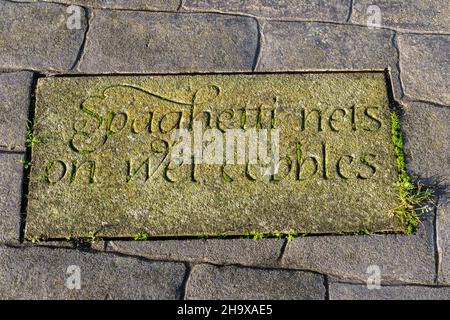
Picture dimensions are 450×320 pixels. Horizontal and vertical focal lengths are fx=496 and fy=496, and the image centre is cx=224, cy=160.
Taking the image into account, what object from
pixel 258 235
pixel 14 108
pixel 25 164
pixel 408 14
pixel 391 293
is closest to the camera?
pixel 391 293

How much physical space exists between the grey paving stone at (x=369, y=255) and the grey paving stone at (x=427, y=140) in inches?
11.2

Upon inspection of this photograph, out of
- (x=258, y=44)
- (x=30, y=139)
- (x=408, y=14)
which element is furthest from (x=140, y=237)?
(x=408, y=14)

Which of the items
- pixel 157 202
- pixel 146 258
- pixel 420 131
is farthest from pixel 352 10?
pixel 146 258

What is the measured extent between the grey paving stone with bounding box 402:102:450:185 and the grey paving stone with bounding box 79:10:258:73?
0.96 meters

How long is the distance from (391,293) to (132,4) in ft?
7.32

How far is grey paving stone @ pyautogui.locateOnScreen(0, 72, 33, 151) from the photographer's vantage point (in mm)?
2674

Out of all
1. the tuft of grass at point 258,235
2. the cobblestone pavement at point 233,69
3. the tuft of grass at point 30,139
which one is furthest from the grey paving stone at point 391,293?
the tuft of grass at point 30,139

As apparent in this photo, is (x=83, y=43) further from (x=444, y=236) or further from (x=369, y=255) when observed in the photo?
(x=444, y=236)

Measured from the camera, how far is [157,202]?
254 centimetres

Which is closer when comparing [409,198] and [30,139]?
[409,198]

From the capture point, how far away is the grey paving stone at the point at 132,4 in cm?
308

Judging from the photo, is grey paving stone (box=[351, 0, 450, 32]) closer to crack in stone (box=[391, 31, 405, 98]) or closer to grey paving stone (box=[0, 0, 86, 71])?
crack in stone (box=[391, 31, 405, 98])

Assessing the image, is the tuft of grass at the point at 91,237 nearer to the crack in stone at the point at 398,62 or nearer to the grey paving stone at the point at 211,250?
the grey paving stone at the point at 211,250

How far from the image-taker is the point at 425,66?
9.47 ft
